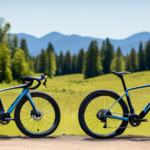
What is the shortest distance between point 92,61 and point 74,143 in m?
70.8

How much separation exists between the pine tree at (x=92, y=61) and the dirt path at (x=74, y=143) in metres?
69.4

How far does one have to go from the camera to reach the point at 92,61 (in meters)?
74.8

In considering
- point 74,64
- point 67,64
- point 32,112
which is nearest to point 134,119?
point 32,112

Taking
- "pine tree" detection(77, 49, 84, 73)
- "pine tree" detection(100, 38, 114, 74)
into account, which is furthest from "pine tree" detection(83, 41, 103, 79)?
"pine tree" detection(77, 49, 84, 73)

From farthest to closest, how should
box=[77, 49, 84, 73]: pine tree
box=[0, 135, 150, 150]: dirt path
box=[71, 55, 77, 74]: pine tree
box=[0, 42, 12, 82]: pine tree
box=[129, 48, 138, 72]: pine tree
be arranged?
box=[71, 55, 77, 74]: pine tree → box=[77, 49, 84, 73]: pine tree → box=[129, 48, 138, 72]: pine tree → box=[0, 42, 12, 82]: pine tree → box=[0, 135, 150, 150]: dirt path

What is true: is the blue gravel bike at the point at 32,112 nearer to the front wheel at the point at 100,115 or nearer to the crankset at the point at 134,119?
the front wheel at the point at 100,115

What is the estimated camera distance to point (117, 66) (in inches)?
3179

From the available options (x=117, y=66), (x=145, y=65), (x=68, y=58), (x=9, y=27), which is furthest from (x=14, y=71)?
(x=68, y=58)

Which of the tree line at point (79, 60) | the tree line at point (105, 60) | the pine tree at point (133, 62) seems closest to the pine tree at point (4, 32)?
the tree line at point (79, 60)

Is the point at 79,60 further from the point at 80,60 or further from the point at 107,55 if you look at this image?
the point at 107,55

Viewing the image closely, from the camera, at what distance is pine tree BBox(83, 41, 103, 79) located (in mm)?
73938

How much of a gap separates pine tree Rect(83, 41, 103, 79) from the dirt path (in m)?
69.4

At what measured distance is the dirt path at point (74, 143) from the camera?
13.7 ft

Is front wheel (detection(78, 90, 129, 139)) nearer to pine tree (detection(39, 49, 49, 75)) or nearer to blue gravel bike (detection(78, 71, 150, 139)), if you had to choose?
blue gravel bike (detection(78, 71, 150, 139))
